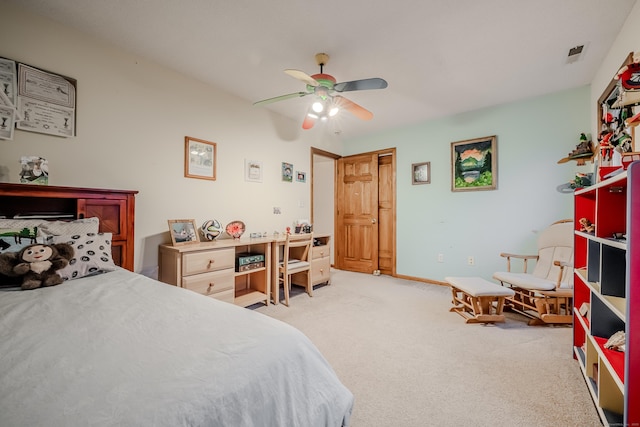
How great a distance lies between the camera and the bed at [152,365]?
0.60 meters

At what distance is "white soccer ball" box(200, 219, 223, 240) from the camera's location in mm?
2805

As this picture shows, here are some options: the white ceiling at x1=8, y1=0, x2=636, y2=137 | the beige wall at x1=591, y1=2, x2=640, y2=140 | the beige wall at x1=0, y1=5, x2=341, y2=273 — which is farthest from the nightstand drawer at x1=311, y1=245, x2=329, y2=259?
the beige wall at x1=591, y1=2, x2=640, y2=140

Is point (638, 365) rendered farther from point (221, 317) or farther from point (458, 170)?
point (458, 170)

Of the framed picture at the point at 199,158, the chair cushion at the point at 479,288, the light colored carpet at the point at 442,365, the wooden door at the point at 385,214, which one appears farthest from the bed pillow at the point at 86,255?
the wooden door at the point at 385,214

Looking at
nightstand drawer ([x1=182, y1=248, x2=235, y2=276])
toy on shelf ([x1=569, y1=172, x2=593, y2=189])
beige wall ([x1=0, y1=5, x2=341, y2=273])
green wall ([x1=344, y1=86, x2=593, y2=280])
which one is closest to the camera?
beige wall ([x1=0, y1=5, x2=341, y2=273])

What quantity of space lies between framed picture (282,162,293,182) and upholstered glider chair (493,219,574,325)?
2.86m

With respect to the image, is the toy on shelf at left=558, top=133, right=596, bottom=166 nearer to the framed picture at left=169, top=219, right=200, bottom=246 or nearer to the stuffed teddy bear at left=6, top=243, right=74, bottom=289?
the framed picture at left=169, top=219, right=200, bottom=246

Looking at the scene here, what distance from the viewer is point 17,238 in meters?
1.56

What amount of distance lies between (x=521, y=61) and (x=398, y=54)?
1207mm

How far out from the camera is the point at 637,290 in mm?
976

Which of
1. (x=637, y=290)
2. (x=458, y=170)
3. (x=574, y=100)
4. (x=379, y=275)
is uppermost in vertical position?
(x=574, y=100)

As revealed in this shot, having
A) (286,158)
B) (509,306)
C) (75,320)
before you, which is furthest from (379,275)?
(75,320)

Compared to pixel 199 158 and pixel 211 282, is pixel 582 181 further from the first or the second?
pixel 199 158

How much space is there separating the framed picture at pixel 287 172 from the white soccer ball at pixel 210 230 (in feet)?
4.40
